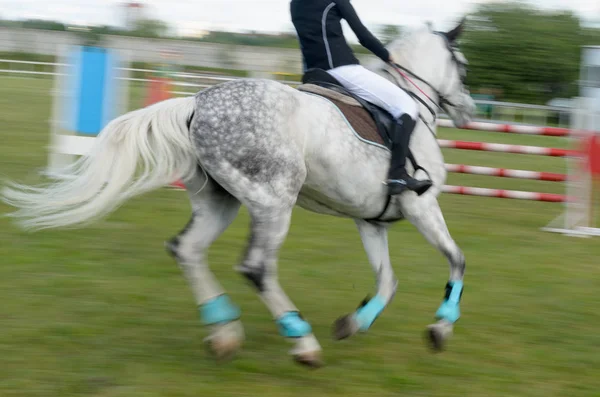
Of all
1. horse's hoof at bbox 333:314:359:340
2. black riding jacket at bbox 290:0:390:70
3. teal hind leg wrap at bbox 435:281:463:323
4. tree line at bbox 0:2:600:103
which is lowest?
tree line at bbox 0:2:600:103

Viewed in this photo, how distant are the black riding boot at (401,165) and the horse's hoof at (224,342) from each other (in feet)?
4.17

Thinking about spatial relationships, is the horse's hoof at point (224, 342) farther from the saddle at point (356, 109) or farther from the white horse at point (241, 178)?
the saddle at point (356, 109)

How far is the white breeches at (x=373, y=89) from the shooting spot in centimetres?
527

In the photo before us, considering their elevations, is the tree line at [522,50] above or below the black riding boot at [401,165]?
below

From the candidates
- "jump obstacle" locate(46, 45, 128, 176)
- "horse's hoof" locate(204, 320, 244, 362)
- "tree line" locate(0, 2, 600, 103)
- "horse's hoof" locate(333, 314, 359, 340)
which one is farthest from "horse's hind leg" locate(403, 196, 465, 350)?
"tree line" locate(0, 2, 600, 103)

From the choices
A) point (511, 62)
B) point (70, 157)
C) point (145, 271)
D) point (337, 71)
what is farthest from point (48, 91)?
point (511, 62)

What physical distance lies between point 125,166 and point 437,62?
237 cm

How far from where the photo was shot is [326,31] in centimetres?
522

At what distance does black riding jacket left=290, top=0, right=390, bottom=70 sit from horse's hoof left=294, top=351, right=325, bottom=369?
1.82 m

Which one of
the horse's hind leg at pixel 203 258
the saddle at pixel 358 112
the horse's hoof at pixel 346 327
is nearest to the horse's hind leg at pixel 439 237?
the saddle at pixel 358 112

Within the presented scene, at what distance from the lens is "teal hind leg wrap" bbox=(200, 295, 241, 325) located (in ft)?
16.1

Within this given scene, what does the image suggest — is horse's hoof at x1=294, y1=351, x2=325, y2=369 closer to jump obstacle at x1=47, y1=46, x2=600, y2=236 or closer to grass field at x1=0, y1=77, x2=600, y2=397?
grass field at x1=0, y1=77, x2=600, y2=397

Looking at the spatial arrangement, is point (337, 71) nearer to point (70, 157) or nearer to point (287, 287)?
point (287, 287)


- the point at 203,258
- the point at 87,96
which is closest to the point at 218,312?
the point at 203,258
